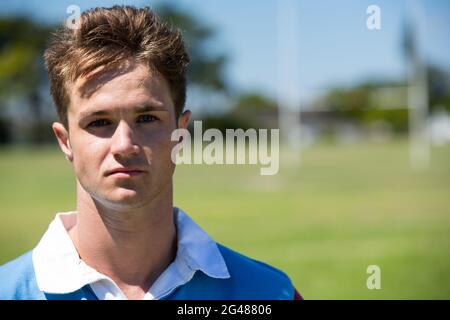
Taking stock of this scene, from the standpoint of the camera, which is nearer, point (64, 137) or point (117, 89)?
point (117, 89)

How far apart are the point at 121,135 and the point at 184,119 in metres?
0.23

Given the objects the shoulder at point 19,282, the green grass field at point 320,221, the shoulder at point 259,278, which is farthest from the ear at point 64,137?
the green grass field at point 320,221

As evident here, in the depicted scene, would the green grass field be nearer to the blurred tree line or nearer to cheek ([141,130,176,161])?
cheek ([141,130,176,161])

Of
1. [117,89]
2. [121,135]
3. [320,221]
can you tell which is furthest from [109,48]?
[320,221]

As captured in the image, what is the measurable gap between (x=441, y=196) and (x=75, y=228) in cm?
1266

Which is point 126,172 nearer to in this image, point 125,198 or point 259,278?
point 125,198

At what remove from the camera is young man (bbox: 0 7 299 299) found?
1.36 metres

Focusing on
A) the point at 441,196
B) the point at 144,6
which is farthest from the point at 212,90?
the point at 144,6

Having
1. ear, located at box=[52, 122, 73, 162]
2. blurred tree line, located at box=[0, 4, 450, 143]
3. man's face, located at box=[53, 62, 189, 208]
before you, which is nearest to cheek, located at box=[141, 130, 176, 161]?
man's face, located at box=[53, 62, 189, 208]

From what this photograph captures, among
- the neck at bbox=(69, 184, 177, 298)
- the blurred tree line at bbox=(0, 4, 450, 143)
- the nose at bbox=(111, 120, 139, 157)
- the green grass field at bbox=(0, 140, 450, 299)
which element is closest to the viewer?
the nose at bbox=(111, 120, 139, 157)

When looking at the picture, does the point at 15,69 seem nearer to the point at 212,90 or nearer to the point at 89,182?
the point at 212,90

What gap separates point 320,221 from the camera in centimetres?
987

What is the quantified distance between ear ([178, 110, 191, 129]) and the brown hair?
0.04m
